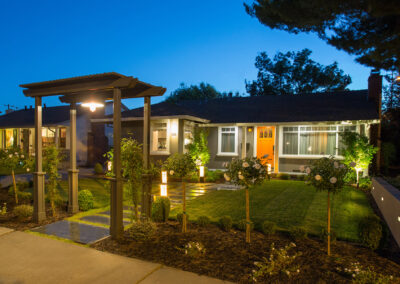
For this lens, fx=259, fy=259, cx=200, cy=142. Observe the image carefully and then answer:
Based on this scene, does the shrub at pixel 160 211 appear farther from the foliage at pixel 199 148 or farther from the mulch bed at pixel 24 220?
the foliage at pixel 199 148

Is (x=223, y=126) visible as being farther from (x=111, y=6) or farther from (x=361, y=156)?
(x=111, y=6)

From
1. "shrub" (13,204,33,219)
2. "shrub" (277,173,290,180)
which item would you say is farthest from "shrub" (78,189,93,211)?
"shrub" (277,173,290,180)

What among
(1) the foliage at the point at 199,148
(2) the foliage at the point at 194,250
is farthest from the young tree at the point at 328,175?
(1) the foliage at the point at 199,148

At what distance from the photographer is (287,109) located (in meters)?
13.7

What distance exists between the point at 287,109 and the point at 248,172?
1043 cm

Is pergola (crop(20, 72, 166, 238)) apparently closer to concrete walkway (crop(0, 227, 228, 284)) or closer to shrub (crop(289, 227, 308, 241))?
concrete walkway (crop(0, 227, 228, 284))

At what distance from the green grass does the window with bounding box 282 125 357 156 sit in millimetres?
3043

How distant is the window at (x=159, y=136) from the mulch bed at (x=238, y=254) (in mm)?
8562

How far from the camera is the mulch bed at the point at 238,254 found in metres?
3.20

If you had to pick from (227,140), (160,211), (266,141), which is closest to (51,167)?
(160,211)

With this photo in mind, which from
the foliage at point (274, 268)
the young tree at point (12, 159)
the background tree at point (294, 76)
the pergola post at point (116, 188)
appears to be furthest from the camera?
the background tree at point (294, 76)

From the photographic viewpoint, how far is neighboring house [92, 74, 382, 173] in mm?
11891

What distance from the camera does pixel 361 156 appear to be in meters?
10.0

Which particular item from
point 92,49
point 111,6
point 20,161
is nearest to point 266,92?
point 20,161
